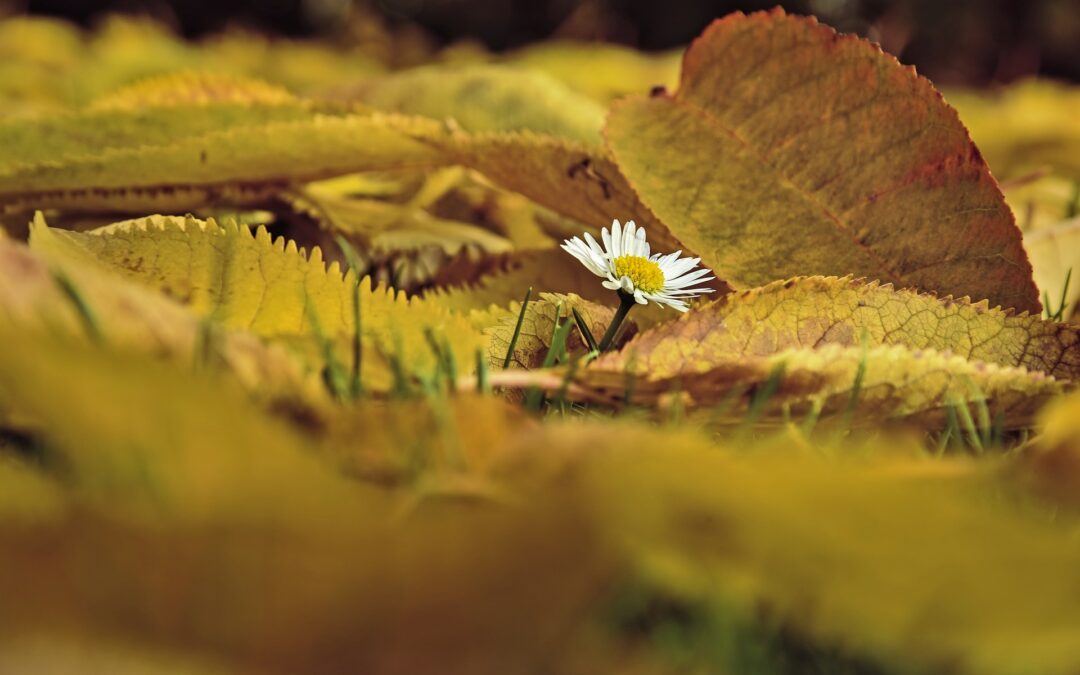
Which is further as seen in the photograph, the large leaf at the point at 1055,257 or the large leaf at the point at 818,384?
the large leaf at the point at 1055,257

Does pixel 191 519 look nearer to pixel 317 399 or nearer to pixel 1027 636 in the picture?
pixel 317 399

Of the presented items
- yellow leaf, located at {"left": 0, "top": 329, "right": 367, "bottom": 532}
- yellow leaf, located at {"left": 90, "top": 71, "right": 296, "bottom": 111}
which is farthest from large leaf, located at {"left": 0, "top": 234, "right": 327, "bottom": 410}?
yellow leaf, located at {"left": 90, "top": 71, "right": 296, "bottom": 111}

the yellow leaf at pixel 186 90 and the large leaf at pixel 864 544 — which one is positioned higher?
the large leaf at pixel 864 544

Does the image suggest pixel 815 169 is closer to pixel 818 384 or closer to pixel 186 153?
pixel 818 384

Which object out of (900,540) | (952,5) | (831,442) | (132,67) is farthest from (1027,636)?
(952,5)

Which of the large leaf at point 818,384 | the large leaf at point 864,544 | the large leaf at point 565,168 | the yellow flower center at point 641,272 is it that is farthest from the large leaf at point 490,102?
the large leaf at point 864,544

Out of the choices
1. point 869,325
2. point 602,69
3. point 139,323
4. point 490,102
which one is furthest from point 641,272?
point 602,69

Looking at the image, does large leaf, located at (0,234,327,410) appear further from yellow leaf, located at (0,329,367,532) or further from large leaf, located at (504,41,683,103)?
large leaf, located at (504,41,683,103)

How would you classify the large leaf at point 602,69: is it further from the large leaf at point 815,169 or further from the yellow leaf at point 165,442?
the yellow leaf at point 165,442
